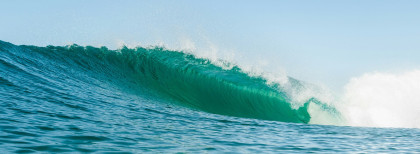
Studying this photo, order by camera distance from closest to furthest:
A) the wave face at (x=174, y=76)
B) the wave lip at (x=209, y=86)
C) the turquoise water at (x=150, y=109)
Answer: the turquoise water at (x=150, y=109), the wave face at (x=174, y=76), the wave lip at (x=209, y=86)

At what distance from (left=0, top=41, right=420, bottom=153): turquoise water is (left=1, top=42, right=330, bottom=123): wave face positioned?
1.4 inches

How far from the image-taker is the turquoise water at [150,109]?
12.9 ft

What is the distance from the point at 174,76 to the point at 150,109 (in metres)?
4.88

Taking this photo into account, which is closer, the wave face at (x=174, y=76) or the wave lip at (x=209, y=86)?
the wave face at (x=174, y=76)

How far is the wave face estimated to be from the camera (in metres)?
9.62

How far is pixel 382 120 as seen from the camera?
12.2 meters

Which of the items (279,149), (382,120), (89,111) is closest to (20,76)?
(89,111)

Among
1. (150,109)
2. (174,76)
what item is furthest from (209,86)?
(150,109)

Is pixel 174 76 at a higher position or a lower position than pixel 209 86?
higher

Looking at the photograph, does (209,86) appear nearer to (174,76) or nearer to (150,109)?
(174,76)

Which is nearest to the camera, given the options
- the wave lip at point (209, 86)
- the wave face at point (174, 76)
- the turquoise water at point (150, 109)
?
the turquoise water at point (150, 109)

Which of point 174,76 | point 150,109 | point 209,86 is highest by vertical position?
point 174,76

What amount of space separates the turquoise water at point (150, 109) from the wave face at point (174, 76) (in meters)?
0.04

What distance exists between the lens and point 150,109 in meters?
7.17
